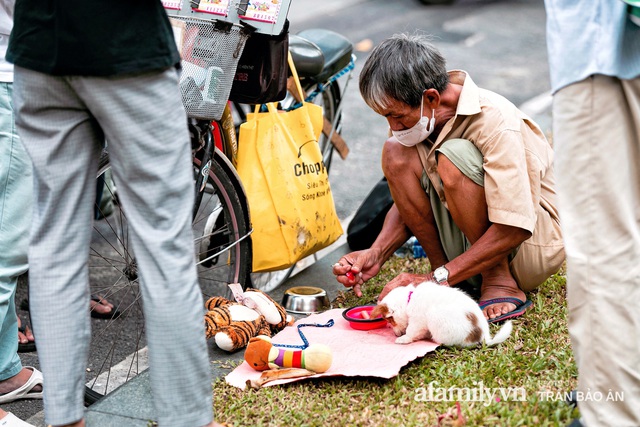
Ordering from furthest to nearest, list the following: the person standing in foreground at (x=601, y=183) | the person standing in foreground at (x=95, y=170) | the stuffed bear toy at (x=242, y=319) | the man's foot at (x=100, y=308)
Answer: the man's foot at (x=100, y=308)
the stuffed bear toy at (x=242, y=319)
the person standing in foreground at (x=601, y=183)
the person standing in foreground at (x=95, y=170)

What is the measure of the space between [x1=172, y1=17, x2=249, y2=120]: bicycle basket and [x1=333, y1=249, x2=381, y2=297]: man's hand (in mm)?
882

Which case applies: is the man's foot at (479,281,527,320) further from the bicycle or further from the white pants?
the white pants

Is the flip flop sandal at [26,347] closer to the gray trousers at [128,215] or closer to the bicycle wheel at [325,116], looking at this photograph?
the bicycle wheel at [325,116]

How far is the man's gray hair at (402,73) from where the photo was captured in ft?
11.3

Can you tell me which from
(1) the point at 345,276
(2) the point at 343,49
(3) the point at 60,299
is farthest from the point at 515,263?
(3) the point at 60,299

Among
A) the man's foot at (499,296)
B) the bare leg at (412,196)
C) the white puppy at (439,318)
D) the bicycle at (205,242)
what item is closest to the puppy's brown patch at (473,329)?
the white puppy at (439,318)

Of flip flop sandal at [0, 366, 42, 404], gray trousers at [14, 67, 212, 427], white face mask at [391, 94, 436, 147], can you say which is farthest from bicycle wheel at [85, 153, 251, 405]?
gray trousers at [14, 67, 212, 427]

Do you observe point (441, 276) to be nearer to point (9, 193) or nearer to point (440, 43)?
point (9, 193)

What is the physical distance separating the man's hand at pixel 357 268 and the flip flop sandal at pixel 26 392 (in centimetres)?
127

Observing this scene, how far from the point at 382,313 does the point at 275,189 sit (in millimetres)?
743

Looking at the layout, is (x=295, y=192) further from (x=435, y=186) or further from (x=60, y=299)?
(x=60, y=299)

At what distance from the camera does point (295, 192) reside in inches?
150

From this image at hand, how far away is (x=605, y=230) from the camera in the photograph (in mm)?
2406

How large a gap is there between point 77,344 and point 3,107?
3.34 feet
